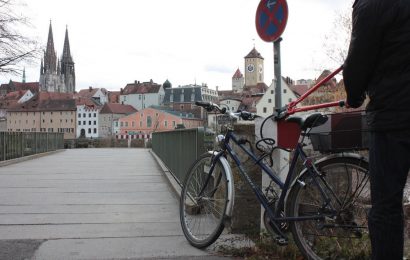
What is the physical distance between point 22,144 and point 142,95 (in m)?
132

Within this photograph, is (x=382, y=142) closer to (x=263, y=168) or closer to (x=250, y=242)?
(x=263, y=168)

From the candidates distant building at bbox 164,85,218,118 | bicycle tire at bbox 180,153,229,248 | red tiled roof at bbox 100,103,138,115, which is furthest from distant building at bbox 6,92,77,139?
bicycle tire at bbox 180,153,229,248

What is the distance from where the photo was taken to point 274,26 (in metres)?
5.67

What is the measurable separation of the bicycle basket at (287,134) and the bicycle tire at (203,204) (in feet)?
1.91

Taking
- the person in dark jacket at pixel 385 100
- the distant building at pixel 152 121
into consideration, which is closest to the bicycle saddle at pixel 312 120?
the person in dark jacket at pixel 385 100

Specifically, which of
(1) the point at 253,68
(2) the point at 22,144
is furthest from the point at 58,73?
(2) the point at 22,144

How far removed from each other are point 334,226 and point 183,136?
6347 mm

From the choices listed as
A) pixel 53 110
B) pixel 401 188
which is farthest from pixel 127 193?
pixel 53 110

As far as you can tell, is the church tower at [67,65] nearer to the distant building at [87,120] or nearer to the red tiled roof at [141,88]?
the red tiled roof at [141,88]

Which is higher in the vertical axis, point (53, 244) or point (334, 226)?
point (334, 226)

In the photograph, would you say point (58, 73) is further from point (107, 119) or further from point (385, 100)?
point (385, 100)

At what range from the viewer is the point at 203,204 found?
4887 millimetres

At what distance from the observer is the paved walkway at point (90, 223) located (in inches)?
184

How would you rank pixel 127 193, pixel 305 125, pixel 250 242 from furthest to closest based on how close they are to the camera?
pixel 127 193 → pixel 250 242 → pixel 305 125
